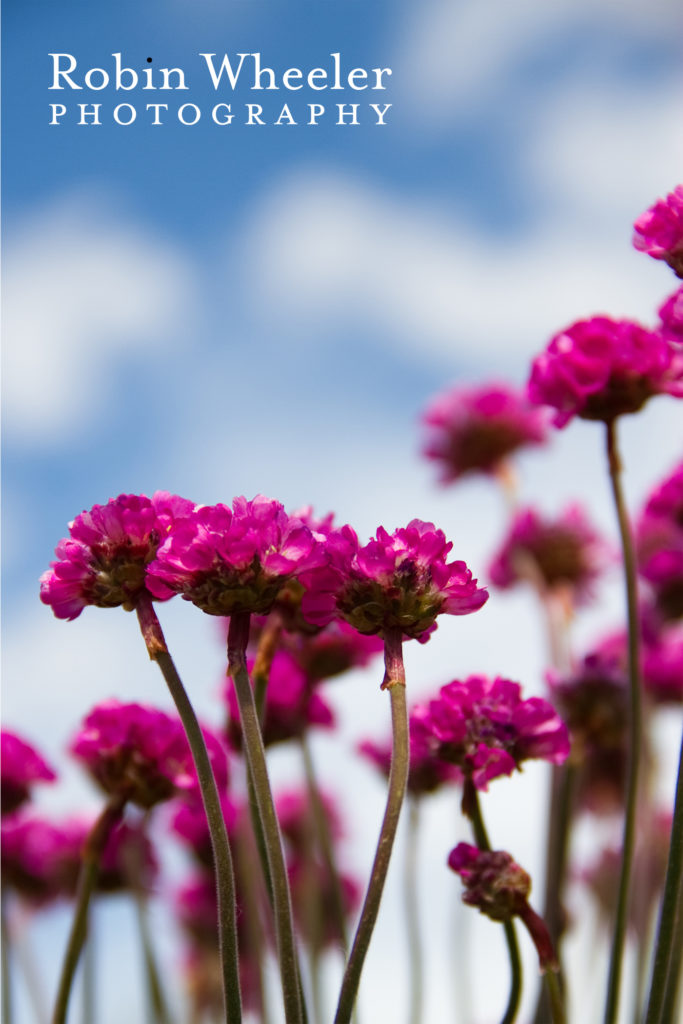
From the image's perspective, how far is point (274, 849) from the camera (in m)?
0.84

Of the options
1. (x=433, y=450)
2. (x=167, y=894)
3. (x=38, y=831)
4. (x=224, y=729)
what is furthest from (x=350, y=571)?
(x=433, y=450)

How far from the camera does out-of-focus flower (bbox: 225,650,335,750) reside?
1557 millimetres

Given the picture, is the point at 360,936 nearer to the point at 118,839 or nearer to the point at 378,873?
the point at 378,873

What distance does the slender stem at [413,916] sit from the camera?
1.58 metres

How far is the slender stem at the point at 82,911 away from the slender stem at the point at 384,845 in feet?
1.22

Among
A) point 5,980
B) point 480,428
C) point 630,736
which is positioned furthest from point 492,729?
point 480,428

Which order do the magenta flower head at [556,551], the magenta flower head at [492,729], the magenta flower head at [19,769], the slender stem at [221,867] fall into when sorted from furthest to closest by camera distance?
the magenta flower head at [556,551], the magenta flower head at [19,769], the magenta flower head at [492,729], the slender stem at [221,867]

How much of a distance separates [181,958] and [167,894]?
1.81 feet

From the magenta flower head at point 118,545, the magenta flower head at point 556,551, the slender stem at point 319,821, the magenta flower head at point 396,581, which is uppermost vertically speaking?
the magenta flower head at point 556,551

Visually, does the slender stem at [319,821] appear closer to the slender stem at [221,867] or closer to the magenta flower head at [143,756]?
the magenta flower head at [143,756]

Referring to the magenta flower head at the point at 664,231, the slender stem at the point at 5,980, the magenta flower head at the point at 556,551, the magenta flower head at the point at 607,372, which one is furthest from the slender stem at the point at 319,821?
the magenta flower head at the point at 556,551

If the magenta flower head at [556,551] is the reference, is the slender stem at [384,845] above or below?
below

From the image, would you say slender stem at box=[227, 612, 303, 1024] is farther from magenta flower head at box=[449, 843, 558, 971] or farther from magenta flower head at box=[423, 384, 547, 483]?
magenta flower head at box=[423, 384, 547, 483]

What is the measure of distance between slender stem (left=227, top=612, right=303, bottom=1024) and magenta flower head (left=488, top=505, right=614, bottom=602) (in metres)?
1.71
